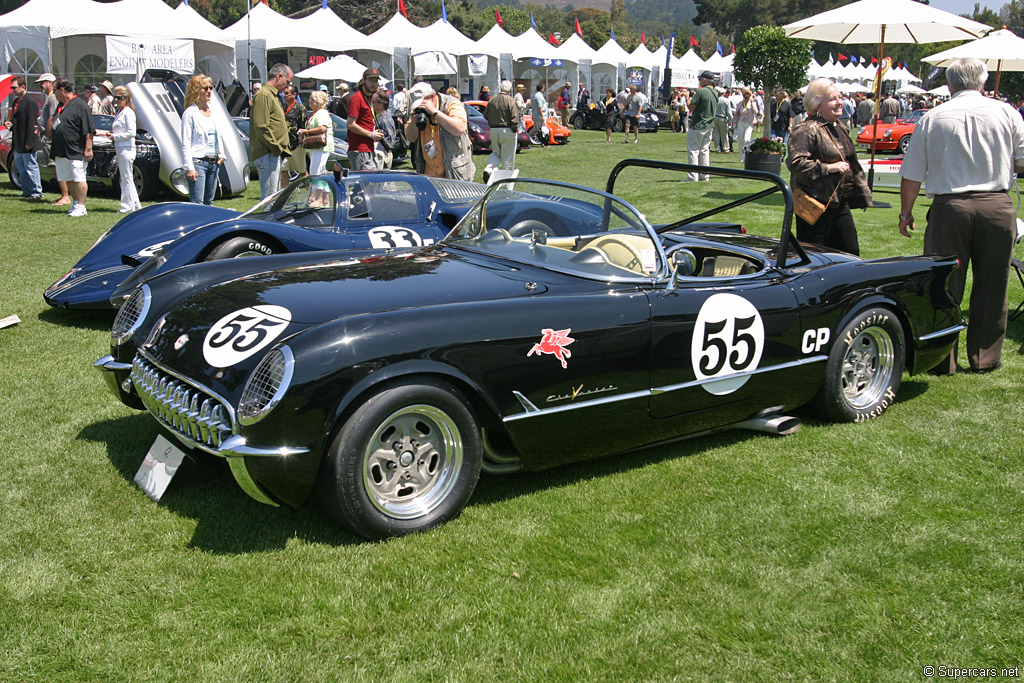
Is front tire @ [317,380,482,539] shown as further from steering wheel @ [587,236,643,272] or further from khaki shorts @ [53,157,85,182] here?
khaki shorts @ [53,157,85,182]

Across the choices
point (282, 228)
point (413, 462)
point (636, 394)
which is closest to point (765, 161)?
point (282, 228)

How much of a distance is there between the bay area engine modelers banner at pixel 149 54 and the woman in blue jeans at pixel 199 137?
12198 millimetres

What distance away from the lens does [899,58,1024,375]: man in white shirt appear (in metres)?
5.56

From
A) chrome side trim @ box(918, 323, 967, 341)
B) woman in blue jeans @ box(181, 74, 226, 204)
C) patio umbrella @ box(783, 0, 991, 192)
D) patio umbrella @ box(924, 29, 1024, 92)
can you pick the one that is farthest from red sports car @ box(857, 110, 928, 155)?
chrome side trim @ box(918, 323, 967, 341)

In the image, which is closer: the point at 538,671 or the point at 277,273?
the point at 538,671

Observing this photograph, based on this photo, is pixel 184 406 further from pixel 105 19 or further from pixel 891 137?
pixel 891 137

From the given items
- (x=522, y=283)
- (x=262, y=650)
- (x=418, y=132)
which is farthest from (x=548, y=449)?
(x=418, y=132)

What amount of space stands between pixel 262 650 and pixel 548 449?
60.0 inches

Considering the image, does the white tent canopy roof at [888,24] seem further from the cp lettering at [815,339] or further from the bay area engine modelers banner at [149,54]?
the bay area engine modelers banner at [149,54]

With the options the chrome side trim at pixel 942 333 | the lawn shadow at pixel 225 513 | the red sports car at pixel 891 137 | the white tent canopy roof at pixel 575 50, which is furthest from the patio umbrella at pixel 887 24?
the white tent canopy roof at pixel 575 50

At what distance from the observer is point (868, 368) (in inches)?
204

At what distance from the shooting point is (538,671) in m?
2.78

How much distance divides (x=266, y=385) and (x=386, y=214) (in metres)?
4.08

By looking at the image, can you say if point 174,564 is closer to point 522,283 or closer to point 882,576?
point 522,283
